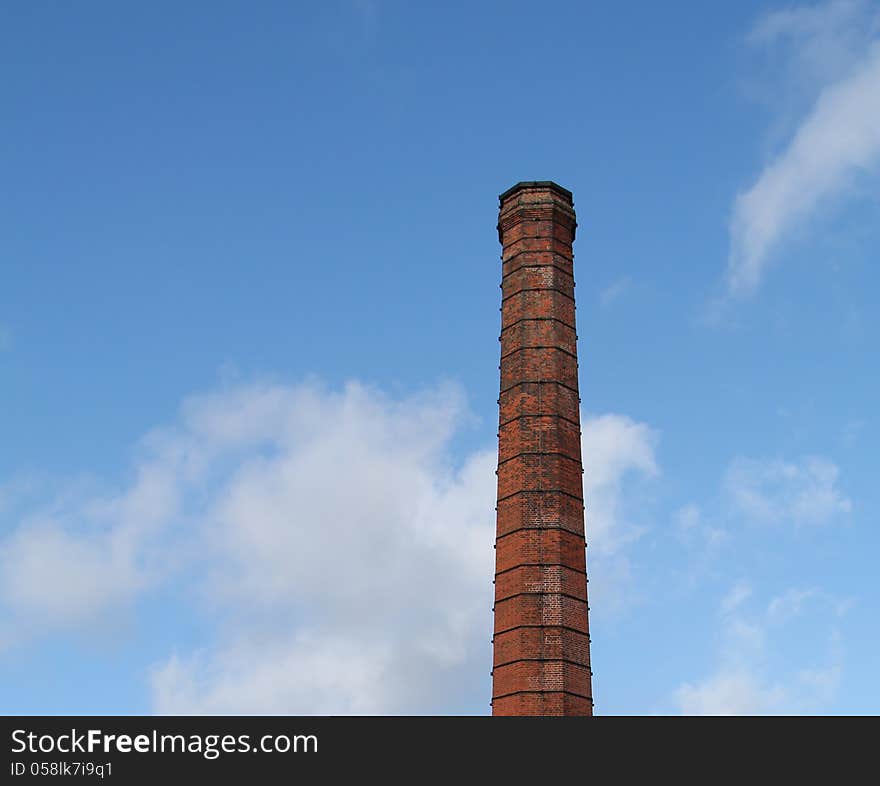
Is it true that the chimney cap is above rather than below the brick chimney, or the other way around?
above

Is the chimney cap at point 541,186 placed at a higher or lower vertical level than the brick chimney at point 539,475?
higher

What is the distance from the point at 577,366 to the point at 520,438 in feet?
7.38

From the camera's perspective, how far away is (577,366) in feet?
68.4

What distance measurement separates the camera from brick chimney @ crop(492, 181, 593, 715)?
58.8 feet

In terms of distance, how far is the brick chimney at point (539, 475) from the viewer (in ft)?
58.8

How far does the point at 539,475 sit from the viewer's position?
1916 centimetres

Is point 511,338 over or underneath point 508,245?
underneath
